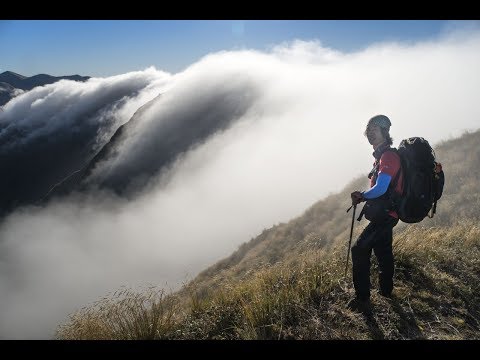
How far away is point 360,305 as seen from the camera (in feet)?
15.5

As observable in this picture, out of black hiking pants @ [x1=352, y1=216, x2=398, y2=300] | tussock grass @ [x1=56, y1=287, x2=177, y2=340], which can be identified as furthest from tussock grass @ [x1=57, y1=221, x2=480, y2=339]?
black hiking pants @ [x1=352, y1=216, x2=398, y2=300]

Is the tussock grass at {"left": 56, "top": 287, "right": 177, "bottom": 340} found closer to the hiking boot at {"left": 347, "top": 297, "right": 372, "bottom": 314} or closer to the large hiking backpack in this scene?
the hiking boot at {"left": 347, "top": 297, "right": 372, "bottom": 314}

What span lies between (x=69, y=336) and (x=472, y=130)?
95.8ft

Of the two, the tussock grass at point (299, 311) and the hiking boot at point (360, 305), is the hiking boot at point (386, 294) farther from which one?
the hiking boot at point (360, 305)

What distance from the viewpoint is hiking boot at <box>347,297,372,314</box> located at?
4648 millimetres

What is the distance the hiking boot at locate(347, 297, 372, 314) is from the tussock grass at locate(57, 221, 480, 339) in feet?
0.24

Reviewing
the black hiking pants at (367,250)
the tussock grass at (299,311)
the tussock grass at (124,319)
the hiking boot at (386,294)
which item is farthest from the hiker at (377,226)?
the tussock grass at (124,319)

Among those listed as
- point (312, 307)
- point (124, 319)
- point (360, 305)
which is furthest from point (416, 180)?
point (124, 319)

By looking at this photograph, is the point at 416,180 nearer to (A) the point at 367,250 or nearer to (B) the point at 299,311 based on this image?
(A) the point at 367,250
